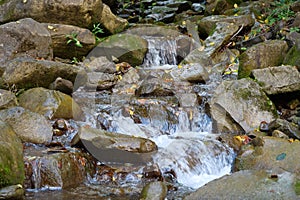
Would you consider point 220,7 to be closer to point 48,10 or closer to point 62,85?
point 48,10

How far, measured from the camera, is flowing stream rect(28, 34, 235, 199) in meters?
5.33

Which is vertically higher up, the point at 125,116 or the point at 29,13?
the point at 29,13

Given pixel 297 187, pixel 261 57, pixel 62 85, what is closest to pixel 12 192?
pixel 297 187

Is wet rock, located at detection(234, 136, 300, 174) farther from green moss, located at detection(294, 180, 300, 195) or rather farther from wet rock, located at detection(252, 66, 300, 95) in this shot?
wet rock, located at detection(252, 66, 300, 95)

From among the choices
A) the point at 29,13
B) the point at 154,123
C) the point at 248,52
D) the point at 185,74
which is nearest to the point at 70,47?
the point at 29,13

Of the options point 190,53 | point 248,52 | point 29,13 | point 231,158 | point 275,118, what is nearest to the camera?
point 231,158

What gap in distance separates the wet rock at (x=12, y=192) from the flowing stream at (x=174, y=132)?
0.27 meters

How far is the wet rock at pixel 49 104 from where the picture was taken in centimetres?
625

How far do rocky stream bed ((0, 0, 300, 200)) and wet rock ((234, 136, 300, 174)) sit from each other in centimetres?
2

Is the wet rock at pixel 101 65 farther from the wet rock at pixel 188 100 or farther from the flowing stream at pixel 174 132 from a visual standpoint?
the wet rock at pixel 188 100

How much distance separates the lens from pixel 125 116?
690 centimetres

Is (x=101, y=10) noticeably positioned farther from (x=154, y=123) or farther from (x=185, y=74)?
(x=154, y=123)

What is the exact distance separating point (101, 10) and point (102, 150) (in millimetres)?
6079

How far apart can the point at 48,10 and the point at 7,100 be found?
13.5ft
